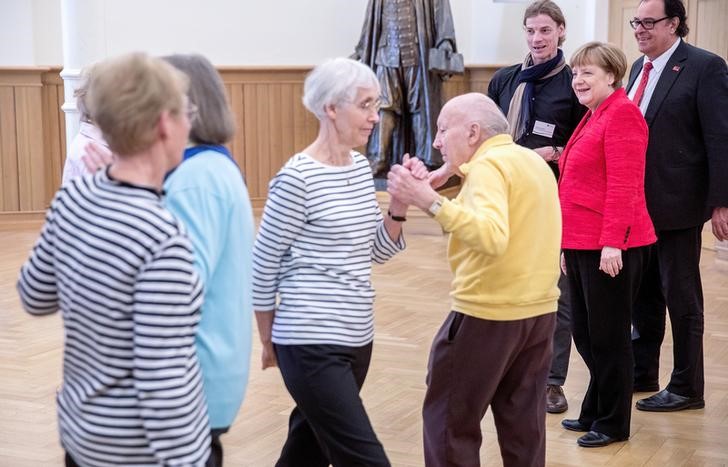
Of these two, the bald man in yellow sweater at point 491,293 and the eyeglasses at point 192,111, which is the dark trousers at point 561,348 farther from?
the eyeglasses at point 192,111

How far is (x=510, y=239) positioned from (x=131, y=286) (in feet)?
3.94

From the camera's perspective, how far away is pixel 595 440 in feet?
11.9

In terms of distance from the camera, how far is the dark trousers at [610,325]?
3535 millimetres

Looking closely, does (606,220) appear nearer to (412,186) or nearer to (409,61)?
(412,186)

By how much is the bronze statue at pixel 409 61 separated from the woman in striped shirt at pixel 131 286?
6.53 metres

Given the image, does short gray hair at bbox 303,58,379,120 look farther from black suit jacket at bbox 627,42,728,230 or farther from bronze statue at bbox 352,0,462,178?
bronze statue at bbox 352,0,462,178

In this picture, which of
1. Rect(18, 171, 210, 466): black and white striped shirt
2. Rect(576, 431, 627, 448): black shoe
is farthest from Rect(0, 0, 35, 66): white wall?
Rect(18, 171, 210, 466): black and white striped shirt

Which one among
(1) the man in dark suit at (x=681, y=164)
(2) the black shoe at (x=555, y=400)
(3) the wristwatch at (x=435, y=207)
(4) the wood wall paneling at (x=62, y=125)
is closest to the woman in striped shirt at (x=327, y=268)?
(3) the wristwatch at (x=435, y=207)

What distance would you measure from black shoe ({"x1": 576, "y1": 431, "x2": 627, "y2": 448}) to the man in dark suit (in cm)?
48

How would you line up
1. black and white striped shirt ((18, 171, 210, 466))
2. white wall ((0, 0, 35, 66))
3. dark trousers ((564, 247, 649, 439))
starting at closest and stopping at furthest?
black and white striped shirt ((18, 171, 210, 466))
dark trousers ((564, 247, 649, 439))
white wall ((0, 0, 35, 66))

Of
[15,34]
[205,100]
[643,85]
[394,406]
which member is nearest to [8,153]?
[15,34]

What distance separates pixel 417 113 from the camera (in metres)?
8.30

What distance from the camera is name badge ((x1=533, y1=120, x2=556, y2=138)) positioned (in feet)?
13.8

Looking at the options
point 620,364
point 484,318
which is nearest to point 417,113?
point 620,364
